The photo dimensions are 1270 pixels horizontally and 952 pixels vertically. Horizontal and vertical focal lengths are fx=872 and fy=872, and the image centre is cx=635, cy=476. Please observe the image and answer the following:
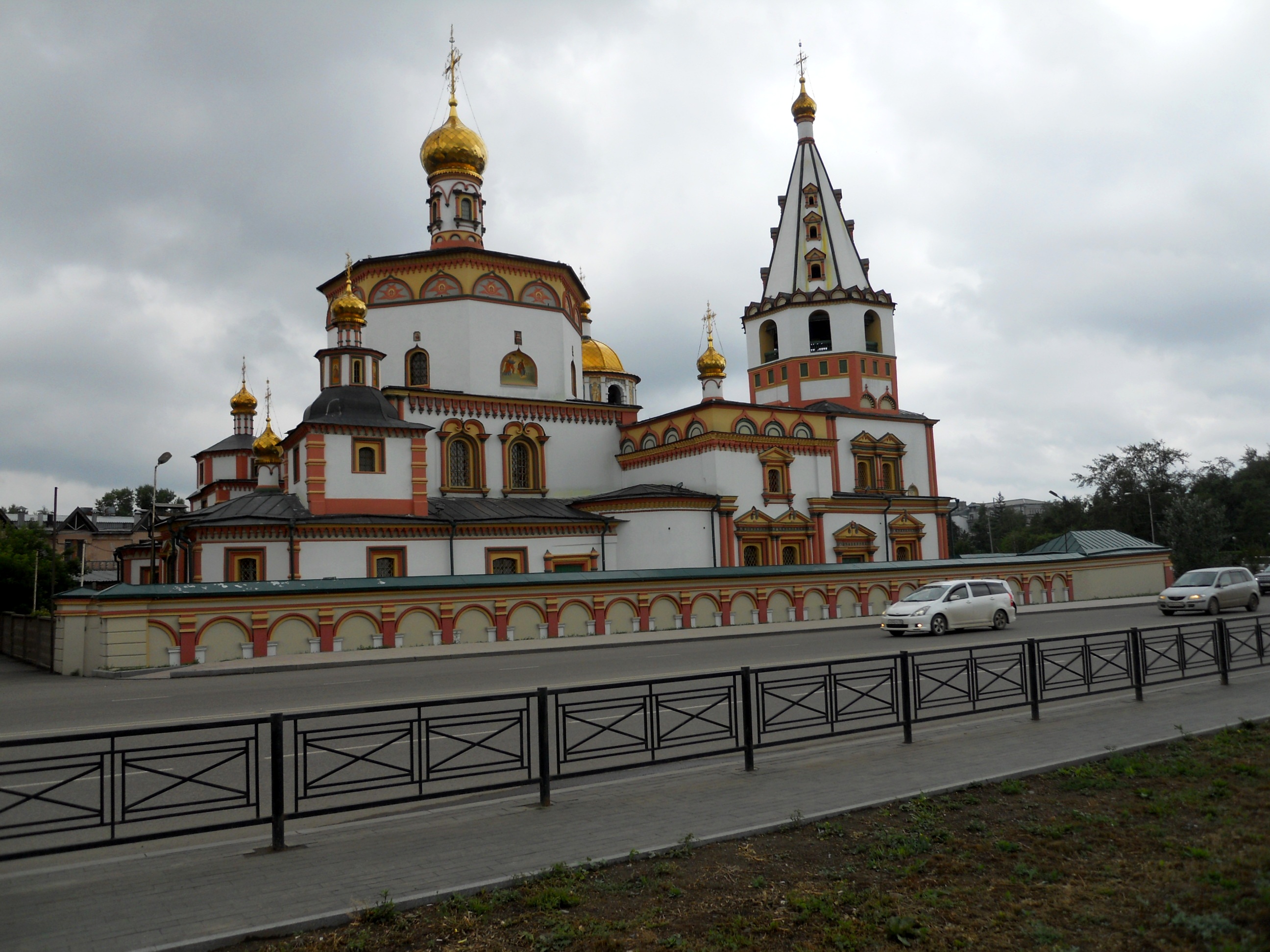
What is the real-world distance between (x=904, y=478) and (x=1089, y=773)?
31.6 metres

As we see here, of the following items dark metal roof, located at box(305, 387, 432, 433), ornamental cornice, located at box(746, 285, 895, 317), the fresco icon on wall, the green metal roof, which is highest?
ornamental cornice, located at box(746, 285, 895, 317)

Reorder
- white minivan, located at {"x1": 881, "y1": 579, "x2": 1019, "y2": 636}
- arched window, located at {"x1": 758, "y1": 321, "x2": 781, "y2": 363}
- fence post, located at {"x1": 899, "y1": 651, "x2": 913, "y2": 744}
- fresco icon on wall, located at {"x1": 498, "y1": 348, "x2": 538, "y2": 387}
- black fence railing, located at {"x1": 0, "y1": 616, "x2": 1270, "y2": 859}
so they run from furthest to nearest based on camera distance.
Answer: arched window, located at {"x1": 758, "y1": 321, "x2": 781, "y2": 363}
fresco icon on wall, located at {"x1": 498, "y1": 348, "x2": 538, "y2": 387}
white minivan, located at {"x1": 881, "y1": 579, "x2": 1019, "y2": 636}
fence post, located at {"x1": 899, "y1": 651, "x2": 913, "y2": 744}
black fence railing, located at {"x1": 0, "y1": 616, "x2": 1270, "y2": 859}

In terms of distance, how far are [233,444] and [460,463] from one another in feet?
53.3

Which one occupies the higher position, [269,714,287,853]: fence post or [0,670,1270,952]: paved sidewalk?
[269,714,287,853]: fence post

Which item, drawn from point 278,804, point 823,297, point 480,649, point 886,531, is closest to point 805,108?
point 823,297

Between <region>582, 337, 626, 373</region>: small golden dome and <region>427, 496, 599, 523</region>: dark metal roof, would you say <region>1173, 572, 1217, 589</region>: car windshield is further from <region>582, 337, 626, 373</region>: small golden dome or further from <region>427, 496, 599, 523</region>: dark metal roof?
<region>582, 337, 626, 373</region>: small golden dome

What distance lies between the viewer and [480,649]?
21391 mm

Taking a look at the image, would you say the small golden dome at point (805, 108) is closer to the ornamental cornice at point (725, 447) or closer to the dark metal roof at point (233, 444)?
the ornamental cornice at point (725, 447)

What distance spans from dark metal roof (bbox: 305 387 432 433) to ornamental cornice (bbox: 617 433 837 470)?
8.71m

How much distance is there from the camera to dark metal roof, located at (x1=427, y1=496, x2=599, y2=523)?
2917 cm

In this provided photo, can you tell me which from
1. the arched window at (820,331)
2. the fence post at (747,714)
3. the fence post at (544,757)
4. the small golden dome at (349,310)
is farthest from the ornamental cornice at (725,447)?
the fence post at (544,757)

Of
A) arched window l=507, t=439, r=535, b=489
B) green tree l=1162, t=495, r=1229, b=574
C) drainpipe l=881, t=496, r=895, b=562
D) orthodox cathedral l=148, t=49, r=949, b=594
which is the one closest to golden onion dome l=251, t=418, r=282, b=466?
orthodox cathedral l=148, t=49, r=949, b=594

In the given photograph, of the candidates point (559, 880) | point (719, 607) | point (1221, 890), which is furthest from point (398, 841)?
point (719, 607)

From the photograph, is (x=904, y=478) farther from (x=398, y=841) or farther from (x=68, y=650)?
(x=398, y=841)
